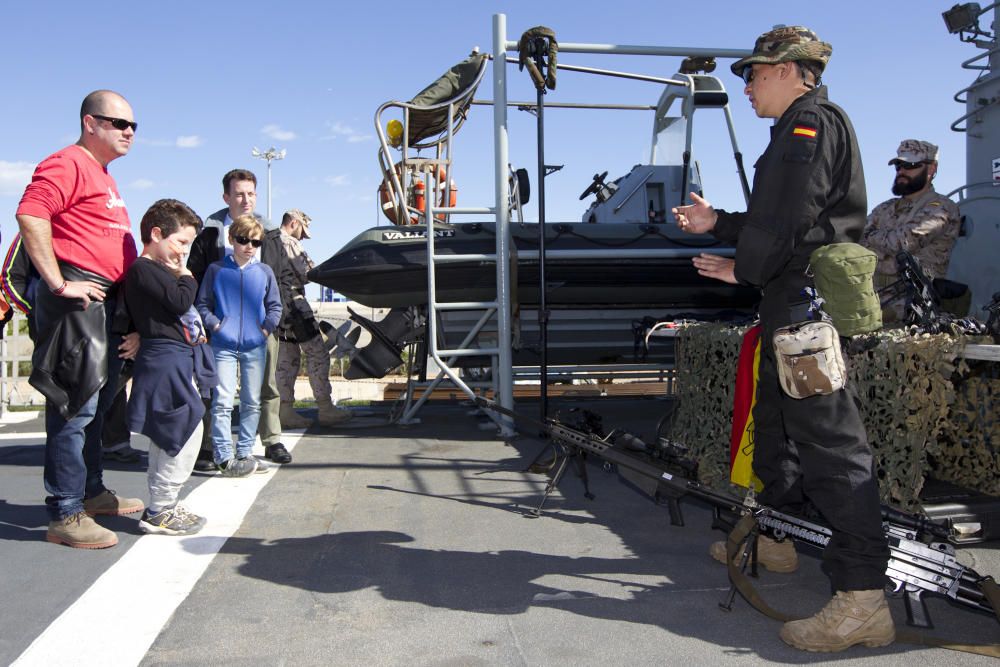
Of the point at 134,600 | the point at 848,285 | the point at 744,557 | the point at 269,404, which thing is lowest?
the point at 134,600

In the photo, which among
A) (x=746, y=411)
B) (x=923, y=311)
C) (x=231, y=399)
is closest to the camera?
(x=746, y=411)

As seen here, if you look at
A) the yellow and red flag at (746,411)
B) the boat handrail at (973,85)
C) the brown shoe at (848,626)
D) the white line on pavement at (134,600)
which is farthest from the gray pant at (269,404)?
the boat handrail at (973,85)

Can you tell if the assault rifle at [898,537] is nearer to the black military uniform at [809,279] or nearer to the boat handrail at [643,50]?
the black military uniform at [809,279]

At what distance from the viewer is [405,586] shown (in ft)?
8.14

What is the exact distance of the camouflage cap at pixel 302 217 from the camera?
5609 mm

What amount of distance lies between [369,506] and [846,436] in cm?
223

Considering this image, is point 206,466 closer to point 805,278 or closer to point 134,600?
point 134,600

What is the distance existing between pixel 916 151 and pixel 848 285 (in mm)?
3078

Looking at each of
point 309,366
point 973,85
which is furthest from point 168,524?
point 973,85

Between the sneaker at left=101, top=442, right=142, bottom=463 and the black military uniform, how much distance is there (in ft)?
12.6

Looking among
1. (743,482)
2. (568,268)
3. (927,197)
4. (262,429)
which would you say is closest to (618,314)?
(568,268)

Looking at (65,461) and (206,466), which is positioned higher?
(65,461)

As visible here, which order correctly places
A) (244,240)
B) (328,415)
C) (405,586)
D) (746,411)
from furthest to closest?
(328,415) < (244,240) < (746,411) < (405,586)

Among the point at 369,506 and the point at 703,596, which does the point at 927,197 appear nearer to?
the point at 703,596
